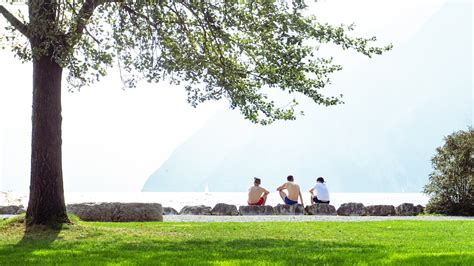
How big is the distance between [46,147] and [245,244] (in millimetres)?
6159

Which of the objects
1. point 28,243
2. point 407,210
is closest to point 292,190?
point 407,210

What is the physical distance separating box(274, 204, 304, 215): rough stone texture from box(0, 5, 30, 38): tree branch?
14728mm

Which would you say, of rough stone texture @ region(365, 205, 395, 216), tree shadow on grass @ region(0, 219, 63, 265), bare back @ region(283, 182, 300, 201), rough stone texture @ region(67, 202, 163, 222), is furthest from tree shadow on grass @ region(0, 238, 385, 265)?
rough stone texture @ region(365, 205, 395, 216)

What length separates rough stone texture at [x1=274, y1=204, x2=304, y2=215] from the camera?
30.1m

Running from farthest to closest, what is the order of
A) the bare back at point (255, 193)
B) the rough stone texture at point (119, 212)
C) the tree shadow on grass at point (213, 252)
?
the bare back at point (255, 193) → the rough stone texture at point (119, 212) → the tree shadow on grass at point (213, 252)

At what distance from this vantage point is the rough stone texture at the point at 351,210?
31.1 metres

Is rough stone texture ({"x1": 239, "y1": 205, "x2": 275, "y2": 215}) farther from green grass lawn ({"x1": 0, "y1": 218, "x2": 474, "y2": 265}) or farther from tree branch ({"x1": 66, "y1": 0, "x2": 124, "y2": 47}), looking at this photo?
tree branch ({"x1": 66, "y1": 0, "x2": 124, "y2": 47})

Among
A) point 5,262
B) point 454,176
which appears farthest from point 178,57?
point 454,176

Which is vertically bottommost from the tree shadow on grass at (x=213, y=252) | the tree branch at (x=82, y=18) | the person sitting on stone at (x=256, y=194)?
the tree shadow on grass at (x=213, y=252)

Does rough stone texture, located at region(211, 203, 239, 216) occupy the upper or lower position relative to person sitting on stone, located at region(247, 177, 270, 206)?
lower

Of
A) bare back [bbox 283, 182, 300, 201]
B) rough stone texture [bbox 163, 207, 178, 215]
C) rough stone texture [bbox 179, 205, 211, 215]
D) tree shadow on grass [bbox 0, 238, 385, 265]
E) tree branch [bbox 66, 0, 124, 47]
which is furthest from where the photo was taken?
rough stone texture [bbox 163, 207, 178, 215]

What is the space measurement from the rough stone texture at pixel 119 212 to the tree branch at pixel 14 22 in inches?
332

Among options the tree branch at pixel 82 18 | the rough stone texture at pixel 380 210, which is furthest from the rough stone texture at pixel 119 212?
the rough stone texture at pixel 380 210

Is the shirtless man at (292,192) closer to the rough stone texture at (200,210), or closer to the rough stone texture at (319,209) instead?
the rough stone texture at (319,209)
